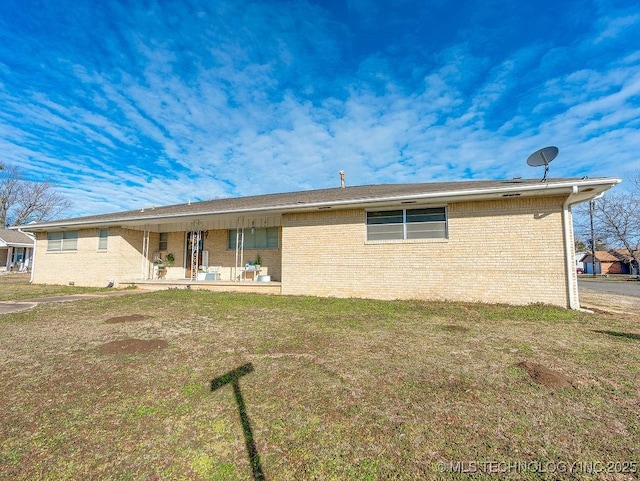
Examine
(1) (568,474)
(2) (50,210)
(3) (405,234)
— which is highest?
(2) (50,210)

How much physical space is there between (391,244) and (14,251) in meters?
39.2

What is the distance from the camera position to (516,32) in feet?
36.1

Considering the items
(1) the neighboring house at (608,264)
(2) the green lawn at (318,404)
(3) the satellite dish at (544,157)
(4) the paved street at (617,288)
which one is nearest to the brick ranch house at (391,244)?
(3) the satellite dish at (544,157)

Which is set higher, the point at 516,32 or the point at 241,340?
the point at 516,32

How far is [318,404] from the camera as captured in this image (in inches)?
115

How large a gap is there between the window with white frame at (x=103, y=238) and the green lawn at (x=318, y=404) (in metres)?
9.07

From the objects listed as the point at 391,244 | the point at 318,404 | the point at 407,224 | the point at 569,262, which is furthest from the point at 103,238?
the point at 569,262

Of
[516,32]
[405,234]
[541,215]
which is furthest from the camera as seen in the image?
[516,32]

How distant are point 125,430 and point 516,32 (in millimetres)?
15181

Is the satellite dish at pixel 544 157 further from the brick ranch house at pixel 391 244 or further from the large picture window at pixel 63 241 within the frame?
the large picture window at pixel 63 241

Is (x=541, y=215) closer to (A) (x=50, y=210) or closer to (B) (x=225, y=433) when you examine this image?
(B) (x=225, y=433)

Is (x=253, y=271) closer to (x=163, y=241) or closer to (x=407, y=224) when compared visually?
(x=163, y=241)

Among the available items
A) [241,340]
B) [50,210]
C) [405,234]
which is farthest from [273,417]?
[50,210]

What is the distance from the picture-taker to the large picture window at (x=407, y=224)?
9.16 metres
